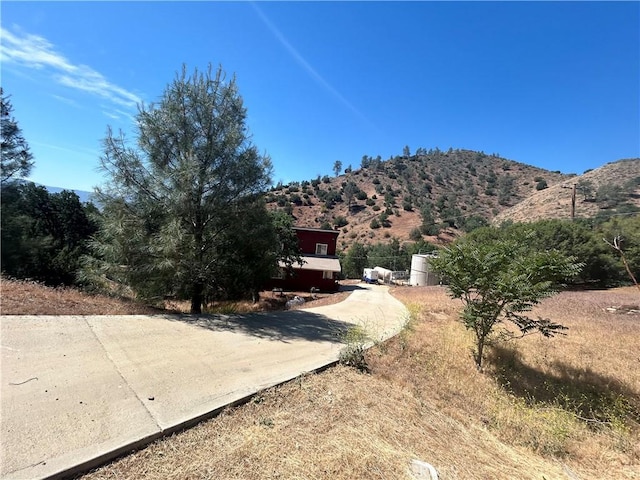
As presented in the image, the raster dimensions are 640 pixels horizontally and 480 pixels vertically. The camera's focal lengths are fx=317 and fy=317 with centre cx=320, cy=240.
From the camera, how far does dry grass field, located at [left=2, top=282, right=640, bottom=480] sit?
11.5 ft

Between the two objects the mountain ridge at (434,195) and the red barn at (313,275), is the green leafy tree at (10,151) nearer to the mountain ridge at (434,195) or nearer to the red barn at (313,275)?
the red barn at (313,275)

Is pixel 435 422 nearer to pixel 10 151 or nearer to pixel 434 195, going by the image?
pixel 10 151

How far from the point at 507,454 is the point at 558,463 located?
1.02 meters

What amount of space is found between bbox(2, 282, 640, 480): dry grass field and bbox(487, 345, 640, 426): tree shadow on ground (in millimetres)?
35

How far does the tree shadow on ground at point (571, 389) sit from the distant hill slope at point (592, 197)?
45098 mm

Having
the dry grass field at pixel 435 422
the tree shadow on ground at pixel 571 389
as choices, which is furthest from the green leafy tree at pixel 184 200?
the tree shadow on ground at pixel 571 389

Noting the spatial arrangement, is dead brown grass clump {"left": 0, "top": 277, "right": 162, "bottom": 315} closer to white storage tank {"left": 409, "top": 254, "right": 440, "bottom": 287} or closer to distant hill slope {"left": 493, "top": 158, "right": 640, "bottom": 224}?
white storage tank {"left": 409, "top": 254, "right": 440, "bottom": 287}

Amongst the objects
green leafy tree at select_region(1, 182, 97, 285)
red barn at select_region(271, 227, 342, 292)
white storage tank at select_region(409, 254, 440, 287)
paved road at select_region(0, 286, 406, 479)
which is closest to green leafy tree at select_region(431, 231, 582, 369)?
paved road at select_region(0, 286, 406, 479)

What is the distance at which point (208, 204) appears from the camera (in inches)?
390

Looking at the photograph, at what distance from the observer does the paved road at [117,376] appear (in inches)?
130

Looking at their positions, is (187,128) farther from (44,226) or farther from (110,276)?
(44,226)

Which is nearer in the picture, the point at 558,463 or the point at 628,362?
the point at 558,463

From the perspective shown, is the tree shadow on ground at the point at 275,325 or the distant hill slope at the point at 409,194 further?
the distant hill slope at the point at 409,194

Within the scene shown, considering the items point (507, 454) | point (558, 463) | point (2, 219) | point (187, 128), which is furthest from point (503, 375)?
point (2, 219)
